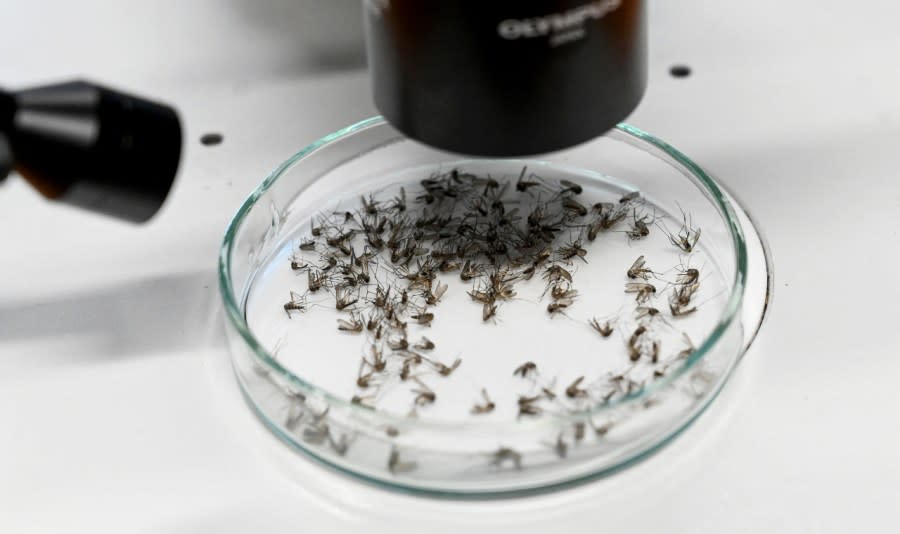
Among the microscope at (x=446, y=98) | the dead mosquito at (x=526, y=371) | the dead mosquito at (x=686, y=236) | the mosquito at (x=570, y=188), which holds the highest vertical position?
the microscope at (x=446, y=98)

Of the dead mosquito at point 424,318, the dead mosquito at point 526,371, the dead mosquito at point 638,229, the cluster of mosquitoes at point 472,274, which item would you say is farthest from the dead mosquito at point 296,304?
the dead mosquito at point 638,229

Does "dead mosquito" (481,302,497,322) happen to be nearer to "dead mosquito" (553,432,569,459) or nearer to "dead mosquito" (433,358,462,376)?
"dead mosquito" (433,358,462,376)

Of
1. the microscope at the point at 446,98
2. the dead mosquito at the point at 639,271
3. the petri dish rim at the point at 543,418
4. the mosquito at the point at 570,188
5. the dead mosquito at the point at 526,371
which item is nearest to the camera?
the microscope at the point at 446,98

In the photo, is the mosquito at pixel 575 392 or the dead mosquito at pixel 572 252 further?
the dead mosquito at pixel 572 252

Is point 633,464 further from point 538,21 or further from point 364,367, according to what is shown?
point 538,21

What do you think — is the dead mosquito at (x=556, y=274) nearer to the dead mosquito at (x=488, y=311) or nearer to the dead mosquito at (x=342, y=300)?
the dead mosquito at (x=488, y=311)

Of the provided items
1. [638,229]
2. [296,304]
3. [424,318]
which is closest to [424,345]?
[424,318]

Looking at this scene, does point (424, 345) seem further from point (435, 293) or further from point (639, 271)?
point (639, 271)
